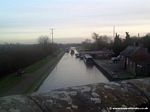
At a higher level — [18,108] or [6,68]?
[18,108]

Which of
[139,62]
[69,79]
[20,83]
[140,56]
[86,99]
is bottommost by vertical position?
[69,79]

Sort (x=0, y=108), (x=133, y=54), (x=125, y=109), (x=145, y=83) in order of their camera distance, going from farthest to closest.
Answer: (x=133, y=54) → (x=145, y=83) → (x=125, y=109) → (x=0, y=108)

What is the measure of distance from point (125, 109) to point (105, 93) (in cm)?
21

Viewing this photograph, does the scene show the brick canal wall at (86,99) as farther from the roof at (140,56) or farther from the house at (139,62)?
the roof at (140,56)

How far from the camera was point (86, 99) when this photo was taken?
240 cm

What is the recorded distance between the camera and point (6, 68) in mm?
37406

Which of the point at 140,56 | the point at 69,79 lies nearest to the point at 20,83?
the point at 69,79

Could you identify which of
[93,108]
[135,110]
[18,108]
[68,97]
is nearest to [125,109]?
[135,110]

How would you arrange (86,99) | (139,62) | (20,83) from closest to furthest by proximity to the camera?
(86,99) < (20,83) < (139,62)

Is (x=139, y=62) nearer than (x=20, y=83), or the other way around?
(x=20, y=83)

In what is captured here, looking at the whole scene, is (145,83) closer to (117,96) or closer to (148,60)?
(117,96)

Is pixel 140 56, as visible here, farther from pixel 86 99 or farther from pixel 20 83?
pixel 86 99

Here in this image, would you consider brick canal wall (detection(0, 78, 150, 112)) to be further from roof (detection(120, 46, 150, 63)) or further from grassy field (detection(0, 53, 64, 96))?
roof (detection(120, 46, 150, 63))

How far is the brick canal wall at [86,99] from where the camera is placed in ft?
6.93
